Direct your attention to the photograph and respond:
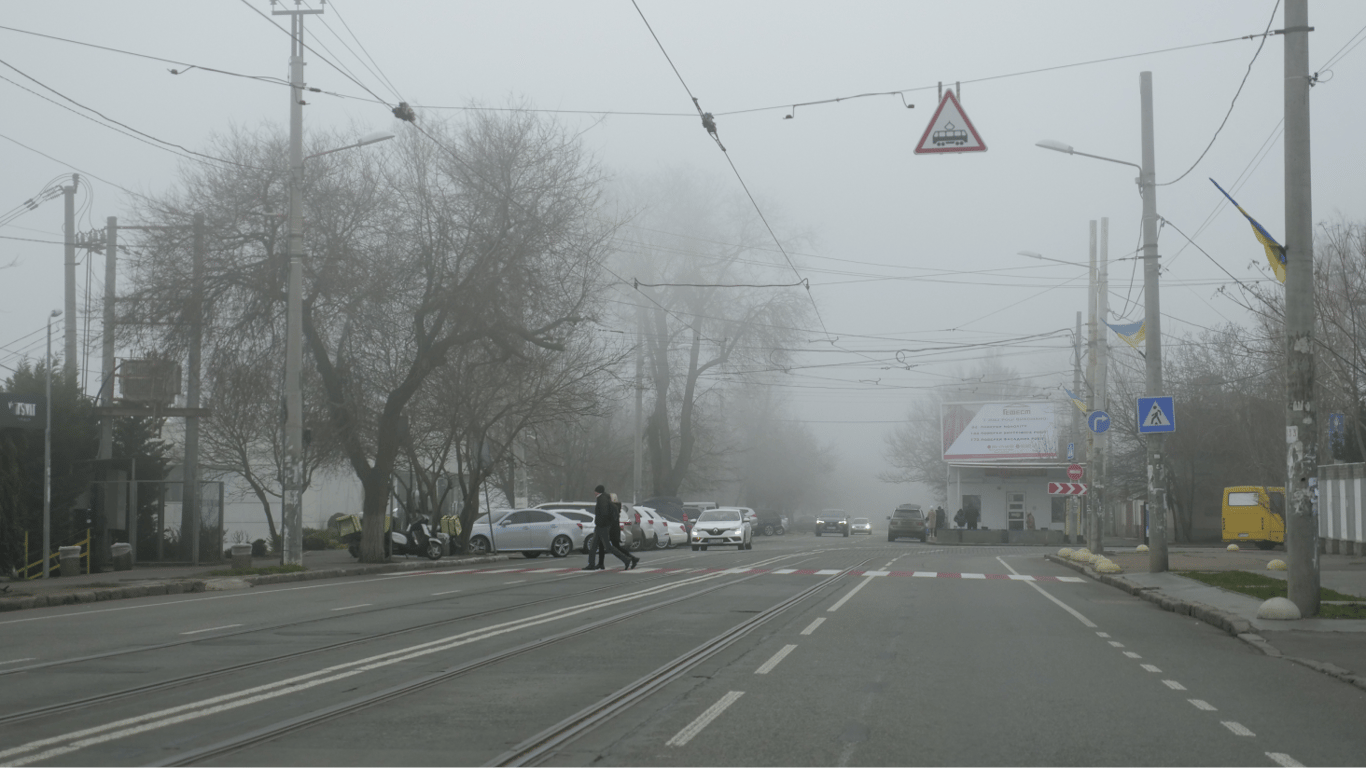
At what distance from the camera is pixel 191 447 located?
28.8 m

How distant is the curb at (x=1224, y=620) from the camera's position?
10.3 m

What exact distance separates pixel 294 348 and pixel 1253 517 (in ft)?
113

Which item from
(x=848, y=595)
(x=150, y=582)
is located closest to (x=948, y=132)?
(x=848, y=595)

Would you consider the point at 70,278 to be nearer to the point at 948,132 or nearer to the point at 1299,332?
the point at 948,132

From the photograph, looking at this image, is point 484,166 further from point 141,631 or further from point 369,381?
point 141,631

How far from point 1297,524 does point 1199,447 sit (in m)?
38.5

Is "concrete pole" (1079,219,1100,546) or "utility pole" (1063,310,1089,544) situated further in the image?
"utility pole" (1063,310,1089,544)

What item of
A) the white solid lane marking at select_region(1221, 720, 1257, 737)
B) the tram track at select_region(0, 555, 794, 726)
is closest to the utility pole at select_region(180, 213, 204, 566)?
the tram track at select_region(0, 555, 794, 726)

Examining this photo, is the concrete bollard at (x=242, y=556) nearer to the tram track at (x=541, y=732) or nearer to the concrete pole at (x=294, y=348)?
the concrete pole at (x=294, y=348)

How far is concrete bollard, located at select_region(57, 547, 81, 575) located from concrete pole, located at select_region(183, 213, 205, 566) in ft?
12.2

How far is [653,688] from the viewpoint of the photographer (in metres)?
9.16

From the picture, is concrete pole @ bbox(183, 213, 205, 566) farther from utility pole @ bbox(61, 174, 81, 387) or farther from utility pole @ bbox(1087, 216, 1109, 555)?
utility pole @ bbox(1087, 216, 1109, 555)

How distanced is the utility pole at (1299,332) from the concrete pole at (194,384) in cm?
2136

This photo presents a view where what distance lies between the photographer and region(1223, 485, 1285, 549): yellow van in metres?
42.2
